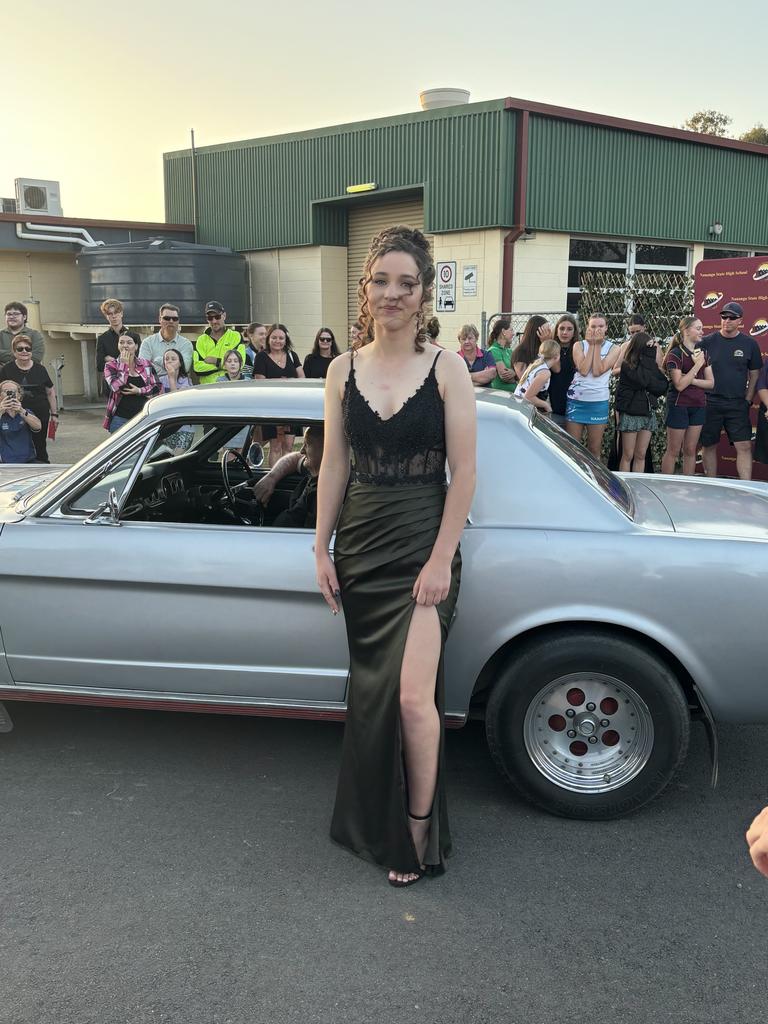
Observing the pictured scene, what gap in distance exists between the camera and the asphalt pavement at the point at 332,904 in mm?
2412

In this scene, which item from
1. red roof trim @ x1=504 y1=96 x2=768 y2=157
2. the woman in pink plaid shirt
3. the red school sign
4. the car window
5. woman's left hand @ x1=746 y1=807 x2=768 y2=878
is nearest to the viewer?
Result: woman's left hand @ x1=746 y1=807 x2=768 y2=878

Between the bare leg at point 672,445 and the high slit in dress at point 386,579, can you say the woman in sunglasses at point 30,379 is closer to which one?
the high slit in dress at point 386,579

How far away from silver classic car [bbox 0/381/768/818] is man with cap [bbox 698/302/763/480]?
5709 millimetres

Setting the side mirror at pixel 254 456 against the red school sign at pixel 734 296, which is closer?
the side mirror at pixel 254 456

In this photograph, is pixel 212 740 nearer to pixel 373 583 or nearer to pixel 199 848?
pixel 199 848

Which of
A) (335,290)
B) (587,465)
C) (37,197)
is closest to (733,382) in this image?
(587,465)

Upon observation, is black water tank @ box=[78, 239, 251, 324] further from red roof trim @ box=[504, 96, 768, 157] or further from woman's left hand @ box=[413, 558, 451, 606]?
woman's left hand @ box=[413, 558, 451, 606]

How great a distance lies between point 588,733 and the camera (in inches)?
128

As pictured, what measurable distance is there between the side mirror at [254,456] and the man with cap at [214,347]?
5.12 m

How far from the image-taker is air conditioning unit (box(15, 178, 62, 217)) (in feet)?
67.9

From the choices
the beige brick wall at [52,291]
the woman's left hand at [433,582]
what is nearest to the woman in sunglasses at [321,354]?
the woman's left hand at [433,582]

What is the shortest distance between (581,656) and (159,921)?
162 centimetres

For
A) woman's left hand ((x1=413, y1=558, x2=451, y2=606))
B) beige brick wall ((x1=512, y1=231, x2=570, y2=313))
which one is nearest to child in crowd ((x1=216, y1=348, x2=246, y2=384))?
woman's left hand ((x1=413, y1=558, x2=451, y2=606))

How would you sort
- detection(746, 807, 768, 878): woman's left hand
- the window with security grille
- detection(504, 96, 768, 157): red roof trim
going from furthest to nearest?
the window with security grille < detection(504, 96, 768, 157): red roof trim < detection(746, 807, 768, 878): woman's left hand
